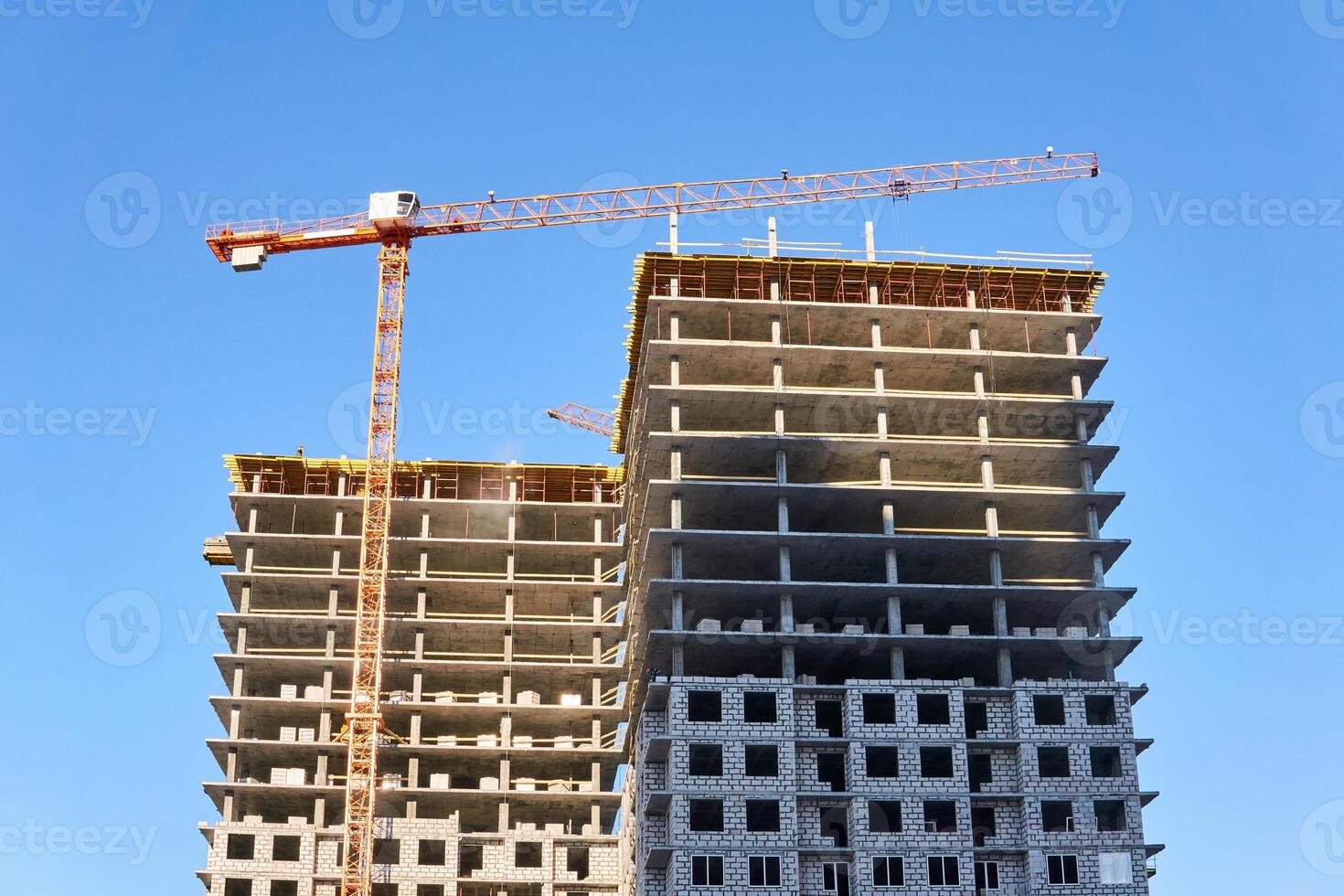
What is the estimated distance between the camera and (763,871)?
9606 cm

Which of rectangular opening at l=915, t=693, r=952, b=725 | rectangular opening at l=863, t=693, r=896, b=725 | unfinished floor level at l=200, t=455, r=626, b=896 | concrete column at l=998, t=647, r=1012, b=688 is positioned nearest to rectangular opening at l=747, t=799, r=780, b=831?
rectangular opening at l=863, t=693, r=896, b=725

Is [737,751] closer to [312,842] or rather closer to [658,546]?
[658,546]

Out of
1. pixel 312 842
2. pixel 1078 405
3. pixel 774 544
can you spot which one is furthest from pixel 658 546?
pixel 312 842

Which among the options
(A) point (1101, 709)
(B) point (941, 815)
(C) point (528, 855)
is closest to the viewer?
(B) point (941, 815)

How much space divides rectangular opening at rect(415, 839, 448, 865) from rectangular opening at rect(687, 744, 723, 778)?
29.3 m

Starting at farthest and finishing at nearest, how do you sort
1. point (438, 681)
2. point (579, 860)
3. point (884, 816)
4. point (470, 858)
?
point (438, 681), point (579, 860), point (470, 858), point (884, 816)

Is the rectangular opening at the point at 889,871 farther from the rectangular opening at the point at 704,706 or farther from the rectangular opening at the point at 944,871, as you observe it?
the rectangular opening at the point at 704,706

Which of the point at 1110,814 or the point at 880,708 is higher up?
the point at 880,708

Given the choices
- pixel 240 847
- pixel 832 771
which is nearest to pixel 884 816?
pixel 832 771

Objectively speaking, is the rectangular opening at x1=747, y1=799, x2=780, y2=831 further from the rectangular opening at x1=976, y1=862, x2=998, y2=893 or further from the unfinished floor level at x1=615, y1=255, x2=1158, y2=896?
the rectangular opening at x1=976, y1=862, x2=998, y2=893

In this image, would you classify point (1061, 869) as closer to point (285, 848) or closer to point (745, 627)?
point (745, 627)

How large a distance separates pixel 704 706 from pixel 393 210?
177 feet

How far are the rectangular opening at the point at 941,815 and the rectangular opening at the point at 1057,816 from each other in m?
4.87

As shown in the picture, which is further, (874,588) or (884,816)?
(874,588)
